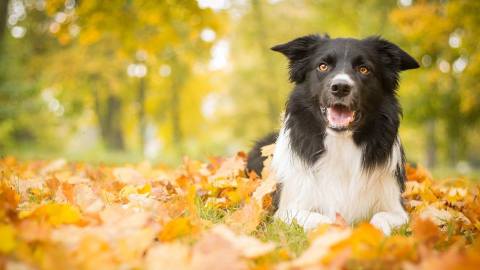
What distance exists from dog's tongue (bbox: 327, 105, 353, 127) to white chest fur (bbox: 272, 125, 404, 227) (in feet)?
0.27

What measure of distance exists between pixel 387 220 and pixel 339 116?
0.88 meters

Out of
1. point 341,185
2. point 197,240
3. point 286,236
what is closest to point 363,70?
point 341,185

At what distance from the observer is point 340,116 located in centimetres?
369

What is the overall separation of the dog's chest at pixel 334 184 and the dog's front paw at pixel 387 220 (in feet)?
0.68

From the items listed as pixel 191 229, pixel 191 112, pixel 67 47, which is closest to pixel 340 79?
pixel 191 229

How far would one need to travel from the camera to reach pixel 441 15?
11.8m

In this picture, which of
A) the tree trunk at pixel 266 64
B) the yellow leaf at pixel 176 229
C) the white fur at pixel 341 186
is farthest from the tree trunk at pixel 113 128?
the yellow leaf at pixel 176 229

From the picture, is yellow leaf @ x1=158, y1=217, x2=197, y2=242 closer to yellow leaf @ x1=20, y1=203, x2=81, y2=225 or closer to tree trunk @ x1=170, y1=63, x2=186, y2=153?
yellow leaf @ x1=20, y1=203, x2=81, y2=225

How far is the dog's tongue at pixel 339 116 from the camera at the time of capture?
144 inches

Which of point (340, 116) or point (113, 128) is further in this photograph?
point (113, 128)

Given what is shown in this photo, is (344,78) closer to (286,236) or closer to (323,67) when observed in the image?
(323,67)

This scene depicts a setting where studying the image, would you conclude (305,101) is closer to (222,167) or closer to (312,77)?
(312,77)

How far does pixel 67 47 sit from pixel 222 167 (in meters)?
16.3

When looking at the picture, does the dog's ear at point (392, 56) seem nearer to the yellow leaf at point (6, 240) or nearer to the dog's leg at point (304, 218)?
the dog's leg at point (304, 218)
